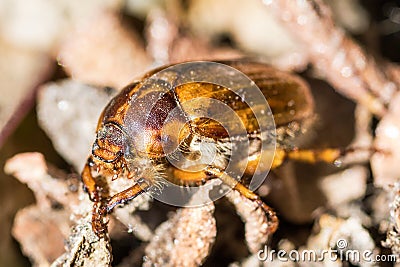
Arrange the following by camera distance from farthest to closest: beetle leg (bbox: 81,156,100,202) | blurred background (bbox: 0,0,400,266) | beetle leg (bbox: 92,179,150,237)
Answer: blurred background (bbox: 0,0,400,266) < beetle leg (bbox: 81,156,100,202) < beetle leg (bbox: 92,179,150,237)

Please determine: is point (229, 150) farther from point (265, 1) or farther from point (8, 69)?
point (8, 69)

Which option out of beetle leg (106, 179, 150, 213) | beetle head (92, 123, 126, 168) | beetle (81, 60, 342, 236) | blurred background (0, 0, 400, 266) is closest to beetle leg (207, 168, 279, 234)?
beetle (81, 60, 342, 236)

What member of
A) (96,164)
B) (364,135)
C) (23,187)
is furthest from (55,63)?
(364,135)

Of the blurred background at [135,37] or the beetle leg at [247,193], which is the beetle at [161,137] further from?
the blurred background at [135,37]

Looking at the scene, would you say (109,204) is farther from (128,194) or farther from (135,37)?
(135,37)

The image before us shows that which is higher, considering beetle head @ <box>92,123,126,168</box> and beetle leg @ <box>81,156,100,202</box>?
beetle head @ <box>92,123,126,168</box>

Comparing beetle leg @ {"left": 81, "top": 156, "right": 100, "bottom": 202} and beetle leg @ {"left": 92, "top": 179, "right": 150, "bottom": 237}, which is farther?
beetle leg @ {"left": 81, "top": 156, "right": 100, "bottom": 202}

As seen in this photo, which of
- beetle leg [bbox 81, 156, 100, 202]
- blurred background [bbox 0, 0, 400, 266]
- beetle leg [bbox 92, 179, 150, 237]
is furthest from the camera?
blurred background [bbox 0, 0, 400, 266]

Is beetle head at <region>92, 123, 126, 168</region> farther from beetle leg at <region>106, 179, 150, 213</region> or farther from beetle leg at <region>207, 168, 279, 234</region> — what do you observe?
beetle leg at <region>207, 168, 279, 234</region>
